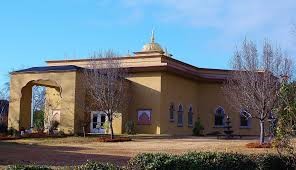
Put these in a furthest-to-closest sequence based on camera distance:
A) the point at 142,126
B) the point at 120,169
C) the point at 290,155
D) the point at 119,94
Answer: the point at 142,126 → the point at 119,94 → the point at 290,155 → the point at 120,169

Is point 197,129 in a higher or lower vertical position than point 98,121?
lower

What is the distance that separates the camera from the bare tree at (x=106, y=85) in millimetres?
36188

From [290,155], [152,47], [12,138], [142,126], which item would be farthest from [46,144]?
[152,47]

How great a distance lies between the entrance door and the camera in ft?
140

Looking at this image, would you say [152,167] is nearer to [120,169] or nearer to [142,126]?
[120,169]

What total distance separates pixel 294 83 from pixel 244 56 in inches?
781

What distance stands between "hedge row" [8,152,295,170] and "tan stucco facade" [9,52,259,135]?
25.8 metres

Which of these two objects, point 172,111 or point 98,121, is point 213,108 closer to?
point 172,111

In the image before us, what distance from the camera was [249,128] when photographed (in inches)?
1950

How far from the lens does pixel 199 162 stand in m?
12.9

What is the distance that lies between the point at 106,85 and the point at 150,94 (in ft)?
23.6

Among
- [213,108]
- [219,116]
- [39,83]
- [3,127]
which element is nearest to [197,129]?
[213,108]

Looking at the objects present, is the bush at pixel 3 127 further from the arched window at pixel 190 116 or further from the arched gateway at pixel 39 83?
the arched window at pixel 190 116

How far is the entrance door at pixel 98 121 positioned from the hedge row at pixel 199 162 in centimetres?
2889
